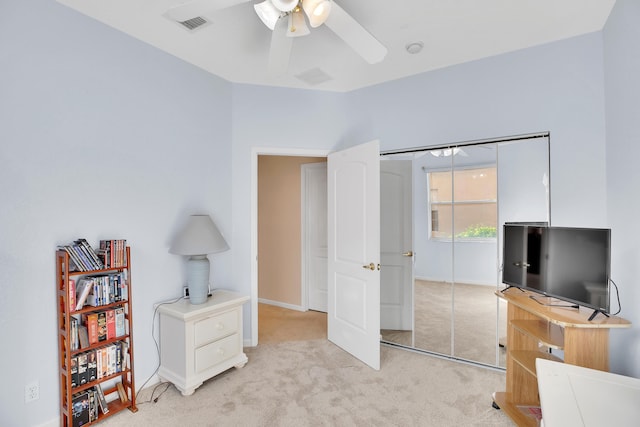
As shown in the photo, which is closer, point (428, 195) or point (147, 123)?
point (147, 123)

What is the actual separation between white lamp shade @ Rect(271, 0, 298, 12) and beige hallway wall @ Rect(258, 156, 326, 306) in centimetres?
267

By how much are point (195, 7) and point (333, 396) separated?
8.62ft

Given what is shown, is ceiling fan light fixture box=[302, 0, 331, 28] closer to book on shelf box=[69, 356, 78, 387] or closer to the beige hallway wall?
book on shelf box=[69, 356, 78, 387]

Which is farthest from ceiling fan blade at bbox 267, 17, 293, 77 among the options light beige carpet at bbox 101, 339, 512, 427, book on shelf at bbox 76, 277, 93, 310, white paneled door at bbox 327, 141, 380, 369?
light beige carpet at bbox 101, 339, 512, 427

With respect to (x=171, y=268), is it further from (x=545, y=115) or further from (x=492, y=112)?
(x=545, y=115)

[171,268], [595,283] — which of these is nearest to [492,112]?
[595,283]

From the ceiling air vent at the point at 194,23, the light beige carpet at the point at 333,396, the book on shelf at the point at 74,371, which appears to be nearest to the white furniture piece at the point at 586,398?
the light beige carpet at the point at 333,396

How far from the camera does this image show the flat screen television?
5.69ft

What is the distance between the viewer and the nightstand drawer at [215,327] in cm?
242

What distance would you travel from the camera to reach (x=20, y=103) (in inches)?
73.3

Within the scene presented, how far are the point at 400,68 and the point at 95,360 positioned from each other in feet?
11.1

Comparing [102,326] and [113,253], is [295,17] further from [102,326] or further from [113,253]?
[102,326]

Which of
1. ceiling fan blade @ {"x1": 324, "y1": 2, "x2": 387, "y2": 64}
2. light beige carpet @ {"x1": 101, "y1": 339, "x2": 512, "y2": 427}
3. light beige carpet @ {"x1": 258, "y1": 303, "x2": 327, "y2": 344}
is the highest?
ceiling fan blade @ {"x1": 324, "y1": 2, "x2": 387, "y2": 64}

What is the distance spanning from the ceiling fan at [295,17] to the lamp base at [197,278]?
1.68 meters
